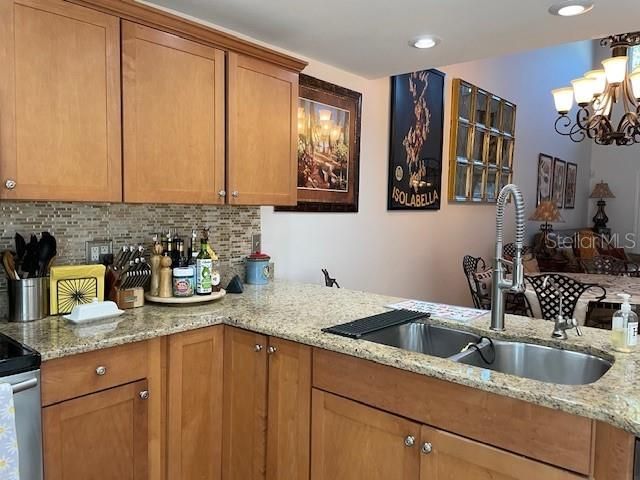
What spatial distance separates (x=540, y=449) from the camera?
1.20 metres

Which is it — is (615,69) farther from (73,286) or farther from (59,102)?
(73,286)

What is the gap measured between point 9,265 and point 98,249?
37 centimetres

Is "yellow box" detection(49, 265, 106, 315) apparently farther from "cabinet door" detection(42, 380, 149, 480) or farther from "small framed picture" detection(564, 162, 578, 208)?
"small framed picture" detection(564, 162, 578, 208)

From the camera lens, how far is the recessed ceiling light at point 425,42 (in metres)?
2.50

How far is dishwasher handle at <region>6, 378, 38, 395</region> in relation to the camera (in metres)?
1.33

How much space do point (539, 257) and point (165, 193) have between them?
552cm

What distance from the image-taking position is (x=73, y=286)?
1.85m

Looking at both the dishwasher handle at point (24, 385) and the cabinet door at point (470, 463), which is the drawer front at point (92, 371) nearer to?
the dishwasher handle at point (24, 385)

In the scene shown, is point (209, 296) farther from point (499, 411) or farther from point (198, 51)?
point (499, 411)

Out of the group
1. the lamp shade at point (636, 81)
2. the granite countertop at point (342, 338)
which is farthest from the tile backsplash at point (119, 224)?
the lamp shade at point (636, 81)

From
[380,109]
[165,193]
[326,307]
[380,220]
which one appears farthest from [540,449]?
[380,109]

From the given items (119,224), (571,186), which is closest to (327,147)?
(119,224)

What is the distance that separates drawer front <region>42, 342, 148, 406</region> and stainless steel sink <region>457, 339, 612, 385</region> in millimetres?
1114

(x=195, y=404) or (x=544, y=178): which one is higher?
(x=544, y=178)
